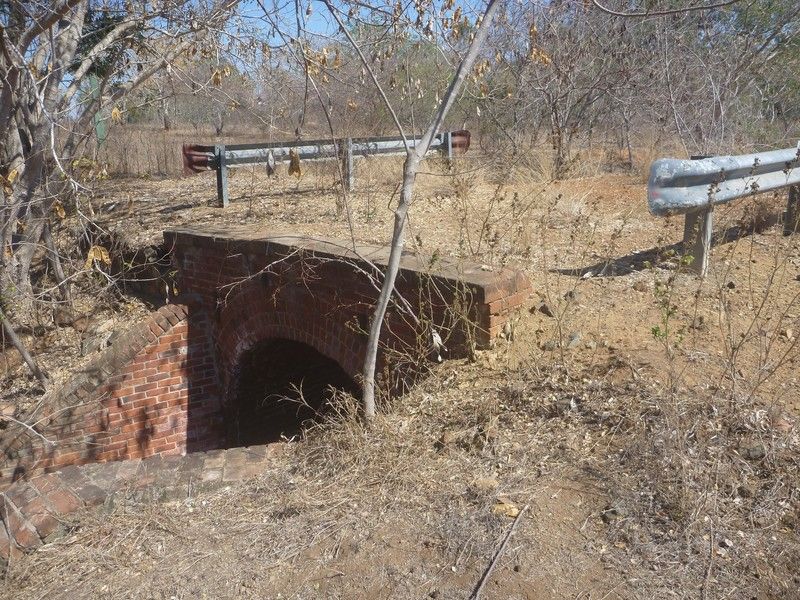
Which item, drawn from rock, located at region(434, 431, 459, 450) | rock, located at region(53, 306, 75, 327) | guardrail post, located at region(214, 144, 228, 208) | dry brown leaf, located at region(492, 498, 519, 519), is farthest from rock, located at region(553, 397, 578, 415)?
guardrail post, located at region(214, 144, 228, 208)

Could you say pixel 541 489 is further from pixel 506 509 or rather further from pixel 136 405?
pixel 136 405

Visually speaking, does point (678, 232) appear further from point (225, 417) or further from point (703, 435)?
point (225, 417)

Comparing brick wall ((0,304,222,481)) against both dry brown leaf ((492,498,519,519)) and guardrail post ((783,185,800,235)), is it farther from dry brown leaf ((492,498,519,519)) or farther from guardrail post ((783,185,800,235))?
guardrail post ((783,185,800,235))

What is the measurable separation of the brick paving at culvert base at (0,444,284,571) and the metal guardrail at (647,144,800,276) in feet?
8.96

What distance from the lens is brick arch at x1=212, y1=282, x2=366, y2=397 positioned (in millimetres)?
5355

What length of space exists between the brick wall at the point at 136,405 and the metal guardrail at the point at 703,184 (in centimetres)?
452

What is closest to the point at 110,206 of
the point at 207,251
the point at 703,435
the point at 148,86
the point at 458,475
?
the point at 148,86

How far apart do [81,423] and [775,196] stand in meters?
6.29

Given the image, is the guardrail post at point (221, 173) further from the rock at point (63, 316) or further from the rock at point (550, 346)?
the rock at point (550, 346)

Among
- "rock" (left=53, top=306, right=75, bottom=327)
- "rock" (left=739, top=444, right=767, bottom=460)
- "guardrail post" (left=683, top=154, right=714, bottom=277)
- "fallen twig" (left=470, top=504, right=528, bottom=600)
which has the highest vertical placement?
"guardrail post" (left=683, top=154, right=714, bottom=277)

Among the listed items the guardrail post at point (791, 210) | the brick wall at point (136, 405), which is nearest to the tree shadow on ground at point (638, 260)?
the guardrail post at point (791, 210)

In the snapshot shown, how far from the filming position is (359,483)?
340 cm

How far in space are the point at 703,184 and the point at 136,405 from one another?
A: 5110 mm

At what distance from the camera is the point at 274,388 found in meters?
7.45
